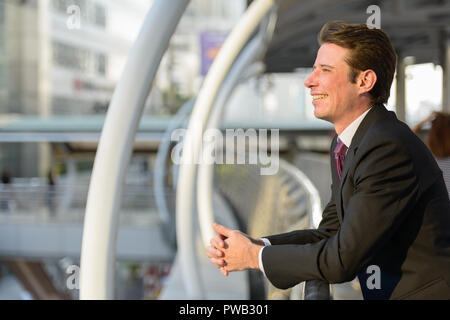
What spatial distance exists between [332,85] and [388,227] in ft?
1.33

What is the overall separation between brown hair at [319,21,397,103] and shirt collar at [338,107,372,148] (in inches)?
2.7

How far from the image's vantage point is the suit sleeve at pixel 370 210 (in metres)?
1.44

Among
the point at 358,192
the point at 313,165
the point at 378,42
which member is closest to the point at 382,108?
the point at 378,42

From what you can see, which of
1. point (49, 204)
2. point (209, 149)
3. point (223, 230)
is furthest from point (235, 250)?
point (49, 204)

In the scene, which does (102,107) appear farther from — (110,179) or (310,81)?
(310,81)

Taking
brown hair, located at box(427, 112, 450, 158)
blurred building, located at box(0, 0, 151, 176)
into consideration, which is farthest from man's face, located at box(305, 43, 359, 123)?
blurred building, located at box(0, 0, 151, 176)

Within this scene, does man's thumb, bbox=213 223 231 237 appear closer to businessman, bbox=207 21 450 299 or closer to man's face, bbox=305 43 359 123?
businessman, bbox=207 21 450 299

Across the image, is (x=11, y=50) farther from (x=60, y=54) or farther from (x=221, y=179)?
(x=221, y=179)

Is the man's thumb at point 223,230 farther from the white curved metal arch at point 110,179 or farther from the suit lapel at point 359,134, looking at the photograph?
the white curved metal arch at point 110,179

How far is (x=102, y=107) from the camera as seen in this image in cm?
4462

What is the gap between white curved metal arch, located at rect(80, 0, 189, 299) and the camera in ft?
9.61

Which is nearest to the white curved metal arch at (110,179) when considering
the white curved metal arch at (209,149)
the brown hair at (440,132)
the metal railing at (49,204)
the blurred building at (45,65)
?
the brown hair at (440,132)

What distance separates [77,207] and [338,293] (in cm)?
1793

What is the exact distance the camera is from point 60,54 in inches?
1537
